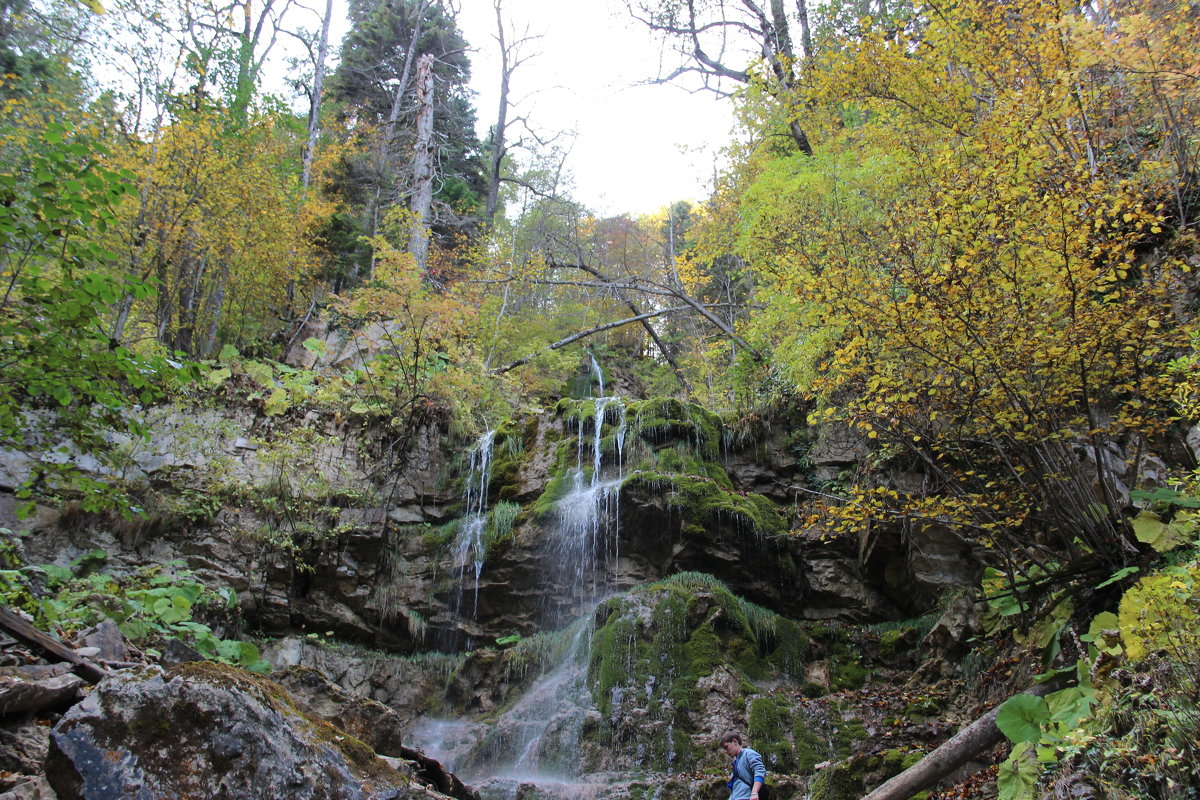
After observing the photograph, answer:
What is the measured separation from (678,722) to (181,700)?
5738mm

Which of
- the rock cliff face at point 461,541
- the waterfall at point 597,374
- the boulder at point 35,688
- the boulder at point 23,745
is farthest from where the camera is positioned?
the waterfall at point 597,374

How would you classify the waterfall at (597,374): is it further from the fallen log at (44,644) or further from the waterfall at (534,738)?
the fallen log at (44,644)

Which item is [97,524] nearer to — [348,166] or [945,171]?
[945,171]

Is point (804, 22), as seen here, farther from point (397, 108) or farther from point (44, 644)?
point (44, 644)

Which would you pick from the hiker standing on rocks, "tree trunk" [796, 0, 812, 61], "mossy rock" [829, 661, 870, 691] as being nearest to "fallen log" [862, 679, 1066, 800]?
the hiker standing on rocks

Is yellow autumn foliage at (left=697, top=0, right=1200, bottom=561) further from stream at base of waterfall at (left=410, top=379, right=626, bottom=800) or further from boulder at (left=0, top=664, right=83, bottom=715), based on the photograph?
boulder at (left=0, top=664, right=83, bottom=715)

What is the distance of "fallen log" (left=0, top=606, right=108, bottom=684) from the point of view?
4.24 meters

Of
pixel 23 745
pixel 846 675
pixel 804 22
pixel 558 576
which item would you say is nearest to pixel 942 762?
pixel 846 675

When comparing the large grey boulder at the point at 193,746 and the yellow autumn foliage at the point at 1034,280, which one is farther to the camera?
the yellow autumn foliage at the point at 1034,280

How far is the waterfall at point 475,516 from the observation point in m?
10.6

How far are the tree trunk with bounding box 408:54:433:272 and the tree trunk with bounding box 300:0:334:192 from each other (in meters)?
2.69

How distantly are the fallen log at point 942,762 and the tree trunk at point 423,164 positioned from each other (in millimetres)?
14212

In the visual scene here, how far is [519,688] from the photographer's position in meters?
9.09

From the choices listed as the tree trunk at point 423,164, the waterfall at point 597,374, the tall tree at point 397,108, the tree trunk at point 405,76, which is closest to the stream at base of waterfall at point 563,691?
the tree trunk at point 423,164
